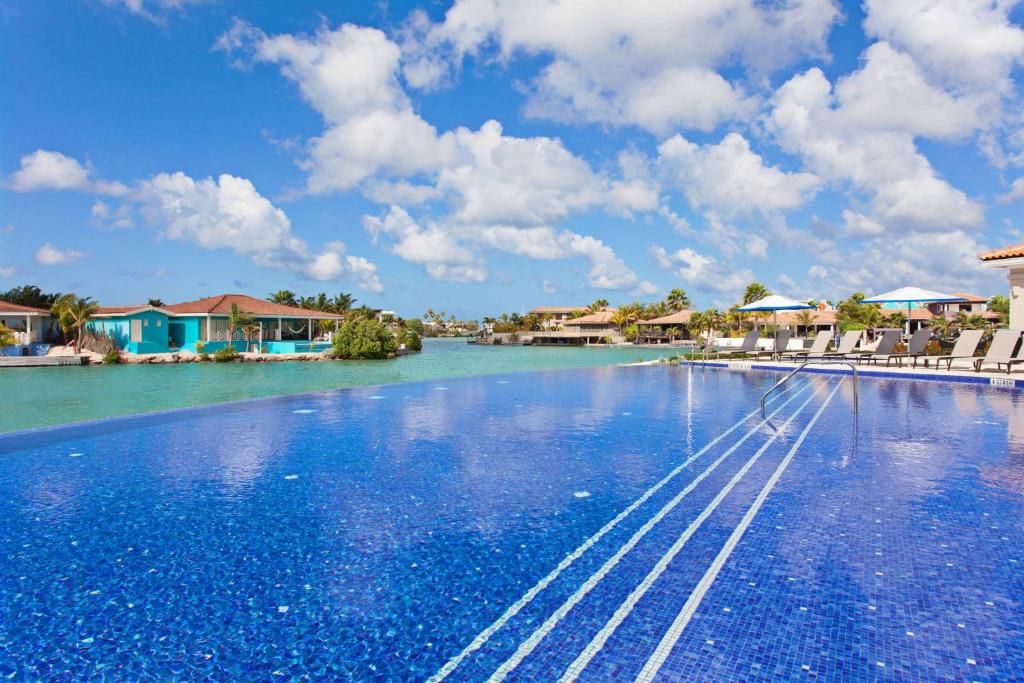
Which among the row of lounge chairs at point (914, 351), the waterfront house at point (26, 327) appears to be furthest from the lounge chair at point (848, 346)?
the waterfront house at point (26, 327)

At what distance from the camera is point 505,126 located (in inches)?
1289

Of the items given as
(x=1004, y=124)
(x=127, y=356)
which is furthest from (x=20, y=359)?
(x=1004, y=124)

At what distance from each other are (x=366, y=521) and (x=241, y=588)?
116cm

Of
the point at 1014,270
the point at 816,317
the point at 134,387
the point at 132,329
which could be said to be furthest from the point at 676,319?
the point at 134,387

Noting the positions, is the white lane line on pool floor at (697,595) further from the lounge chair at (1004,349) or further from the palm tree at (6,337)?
the palm tree at (6,337)

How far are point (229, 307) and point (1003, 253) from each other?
40671mm

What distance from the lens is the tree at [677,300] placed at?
80.6m

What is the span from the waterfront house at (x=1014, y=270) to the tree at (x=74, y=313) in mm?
43468

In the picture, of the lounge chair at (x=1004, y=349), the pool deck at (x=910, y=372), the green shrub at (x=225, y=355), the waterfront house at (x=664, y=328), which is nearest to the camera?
the pool deck at (x=910, y=372)

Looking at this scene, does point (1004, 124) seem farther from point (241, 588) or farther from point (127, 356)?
point (127, 356)

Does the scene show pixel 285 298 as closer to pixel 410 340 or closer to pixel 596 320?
pixel 410 340

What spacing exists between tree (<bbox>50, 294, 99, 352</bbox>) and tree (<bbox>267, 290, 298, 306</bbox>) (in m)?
27.7

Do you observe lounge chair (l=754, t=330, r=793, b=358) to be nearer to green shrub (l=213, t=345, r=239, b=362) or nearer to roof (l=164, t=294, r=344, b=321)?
green shrub (l=213, t=345, r=239, b=362)

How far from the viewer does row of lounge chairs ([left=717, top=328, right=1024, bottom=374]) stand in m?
12.0
